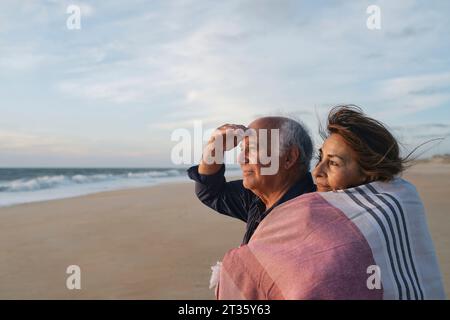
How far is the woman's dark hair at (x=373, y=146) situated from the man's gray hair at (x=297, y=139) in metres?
0.38

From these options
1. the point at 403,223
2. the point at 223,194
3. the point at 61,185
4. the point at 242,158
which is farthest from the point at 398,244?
the point at 61,185

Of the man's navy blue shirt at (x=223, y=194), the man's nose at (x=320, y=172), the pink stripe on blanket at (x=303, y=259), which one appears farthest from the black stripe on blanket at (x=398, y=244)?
the man's navy blue shirt at (x=223, y=194)

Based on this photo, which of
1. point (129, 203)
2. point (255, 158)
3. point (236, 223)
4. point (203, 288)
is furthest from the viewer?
point (129, 203)

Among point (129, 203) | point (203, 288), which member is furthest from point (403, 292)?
point (129, 203)

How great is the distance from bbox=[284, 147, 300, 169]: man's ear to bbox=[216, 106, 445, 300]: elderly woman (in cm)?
30

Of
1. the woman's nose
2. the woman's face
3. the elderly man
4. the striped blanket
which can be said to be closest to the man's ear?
the elderly man

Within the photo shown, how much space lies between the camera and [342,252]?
1637 mm

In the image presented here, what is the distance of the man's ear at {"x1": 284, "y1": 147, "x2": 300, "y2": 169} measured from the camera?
226 cm

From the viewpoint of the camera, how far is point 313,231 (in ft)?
5.66

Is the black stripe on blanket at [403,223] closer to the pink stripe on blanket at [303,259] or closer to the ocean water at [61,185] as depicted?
the pink stripe on blanket at [303,259]

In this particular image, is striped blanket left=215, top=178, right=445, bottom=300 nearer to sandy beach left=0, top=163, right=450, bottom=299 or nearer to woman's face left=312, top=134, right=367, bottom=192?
woman's face left=312, top=134, right=367, bottom=192
